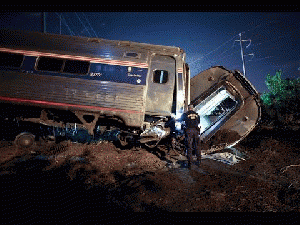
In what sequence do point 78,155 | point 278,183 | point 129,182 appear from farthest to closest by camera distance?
point 78,155
point 278,183
point 129,182

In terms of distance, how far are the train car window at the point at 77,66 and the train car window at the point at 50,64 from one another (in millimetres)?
242

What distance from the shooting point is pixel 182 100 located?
6953 mm

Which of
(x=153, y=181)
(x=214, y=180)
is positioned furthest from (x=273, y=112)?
(x=153, y=181)

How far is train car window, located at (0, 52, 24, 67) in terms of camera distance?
676cm

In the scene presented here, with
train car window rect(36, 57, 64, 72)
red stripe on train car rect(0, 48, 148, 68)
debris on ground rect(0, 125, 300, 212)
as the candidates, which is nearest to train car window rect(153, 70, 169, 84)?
red stripe on train car rect(0, 48, 148, 68)

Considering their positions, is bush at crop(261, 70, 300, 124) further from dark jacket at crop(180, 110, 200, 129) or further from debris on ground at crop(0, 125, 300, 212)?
dark jacket at crop(180, 110, 200, 129)

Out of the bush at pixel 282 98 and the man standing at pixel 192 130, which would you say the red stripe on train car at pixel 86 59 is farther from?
the bush at pixel 282 98

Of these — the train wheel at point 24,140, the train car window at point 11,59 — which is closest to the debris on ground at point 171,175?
Answer: the train wheel at point 24,140

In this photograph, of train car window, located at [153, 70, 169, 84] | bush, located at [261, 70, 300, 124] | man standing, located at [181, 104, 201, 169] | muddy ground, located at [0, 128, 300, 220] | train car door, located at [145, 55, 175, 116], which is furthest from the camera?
bush, located at [261, 70, 300, 124]

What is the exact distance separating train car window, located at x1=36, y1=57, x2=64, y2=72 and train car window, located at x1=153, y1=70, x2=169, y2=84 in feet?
11.1

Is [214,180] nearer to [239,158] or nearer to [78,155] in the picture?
[239,158]

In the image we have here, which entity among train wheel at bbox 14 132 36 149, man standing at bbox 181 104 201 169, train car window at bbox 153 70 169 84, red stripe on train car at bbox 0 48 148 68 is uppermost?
red stripe on train car at bbox 0 48 148 68

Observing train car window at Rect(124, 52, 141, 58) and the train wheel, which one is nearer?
the train wheel

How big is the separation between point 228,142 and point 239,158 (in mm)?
642
